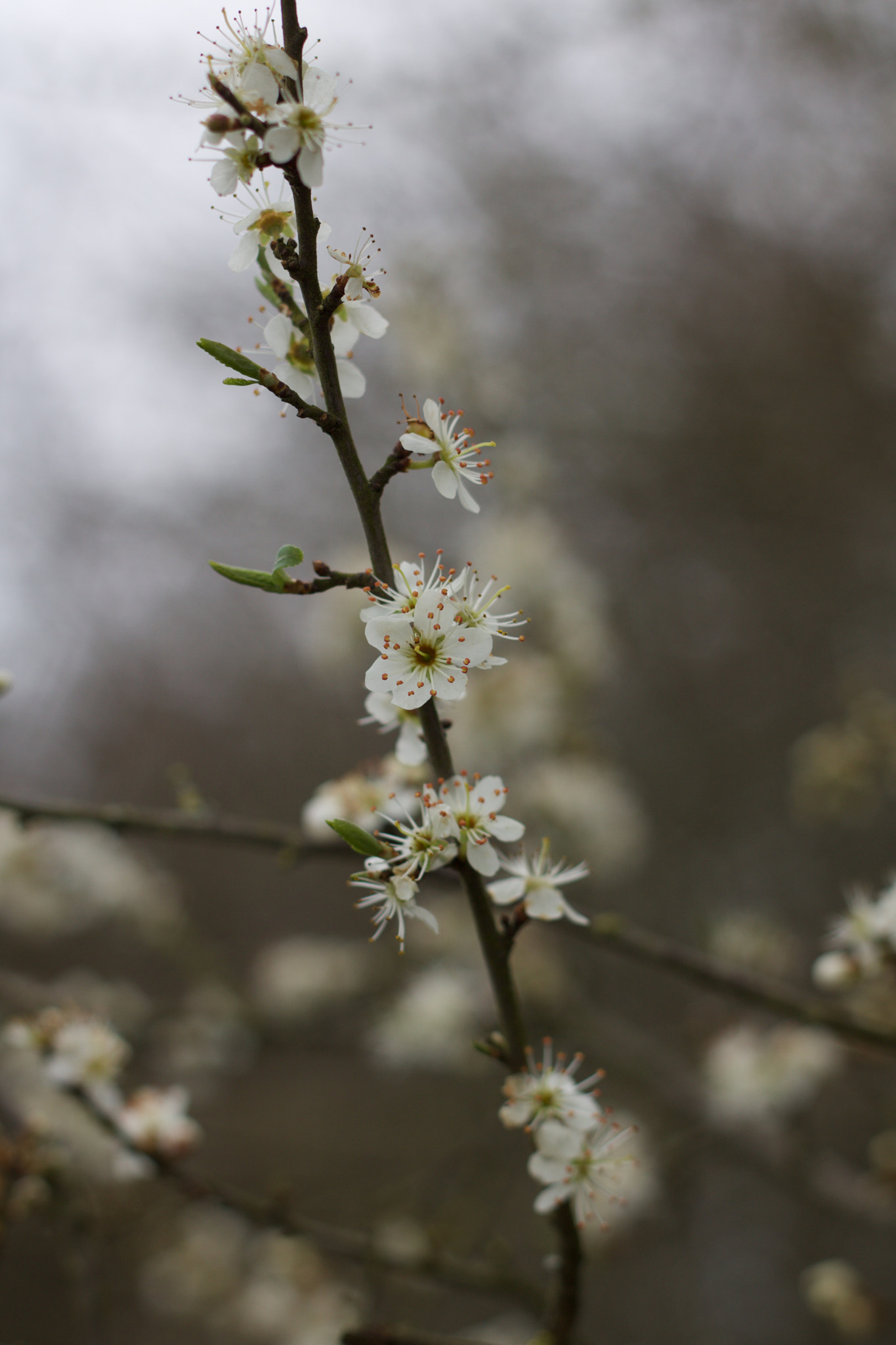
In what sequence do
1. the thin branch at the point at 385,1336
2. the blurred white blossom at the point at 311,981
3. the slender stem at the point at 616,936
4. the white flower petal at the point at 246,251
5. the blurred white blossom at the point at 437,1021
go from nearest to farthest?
the white flower petal at the point at 246,251 → the thin branch at the point at 385,1336 → the slender stem at the point at 616,936 → the blurred white blossom at the point at 437,1021 → the blurred white blossom at the point at 311,981

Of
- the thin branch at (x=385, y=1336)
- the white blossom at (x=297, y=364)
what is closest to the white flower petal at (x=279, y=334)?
the white blossom at (x=297, y=364)

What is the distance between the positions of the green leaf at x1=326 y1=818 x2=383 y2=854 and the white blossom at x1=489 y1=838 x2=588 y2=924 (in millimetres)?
190

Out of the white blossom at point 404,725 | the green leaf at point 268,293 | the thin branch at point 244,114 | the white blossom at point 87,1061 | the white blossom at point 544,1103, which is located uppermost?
the thin branch at point 244,114

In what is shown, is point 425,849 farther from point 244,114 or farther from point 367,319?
point 244,114

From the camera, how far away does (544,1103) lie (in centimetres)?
105

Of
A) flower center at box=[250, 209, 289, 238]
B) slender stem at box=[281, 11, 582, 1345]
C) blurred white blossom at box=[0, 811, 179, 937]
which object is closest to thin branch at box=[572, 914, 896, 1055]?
slender stem at box=[281, 11, 582, 1345]

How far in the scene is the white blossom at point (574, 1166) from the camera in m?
1.03

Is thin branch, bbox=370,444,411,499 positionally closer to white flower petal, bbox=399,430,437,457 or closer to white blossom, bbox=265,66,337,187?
white flower petal, bbox=399,430,437,457

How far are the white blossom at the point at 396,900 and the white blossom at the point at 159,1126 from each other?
90 cm

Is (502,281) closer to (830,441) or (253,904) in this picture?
(830,441)

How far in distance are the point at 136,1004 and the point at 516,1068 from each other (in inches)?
116

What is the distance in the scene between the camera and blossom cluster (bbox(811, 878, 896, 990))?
136cm

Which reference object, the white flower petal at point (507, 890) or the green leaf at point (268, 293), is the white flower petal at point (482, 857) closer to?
the white flower petal at point (507, 890)

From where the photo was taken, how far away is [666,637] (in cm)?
479
